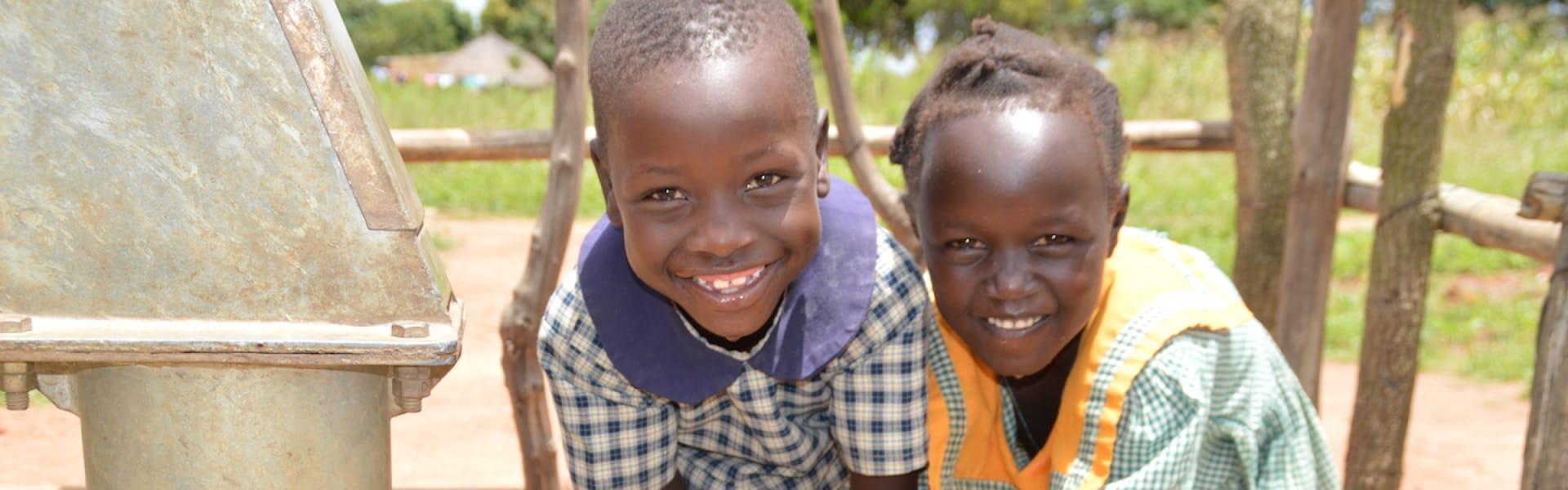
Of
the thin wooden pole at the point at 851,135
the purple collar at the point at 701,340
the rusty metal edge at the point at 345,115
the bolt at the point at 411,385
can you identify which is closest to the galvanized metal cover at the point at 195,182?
the rusty metal edge at the point at 345,115

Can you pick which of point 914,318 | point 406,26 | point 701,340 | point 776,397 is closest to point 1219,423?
point 914,318

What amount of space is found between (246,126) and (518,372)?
2048mm

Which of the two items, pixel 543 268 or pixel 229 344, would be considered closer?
pixel 229 344

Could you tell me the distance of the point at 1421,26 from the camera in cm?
299

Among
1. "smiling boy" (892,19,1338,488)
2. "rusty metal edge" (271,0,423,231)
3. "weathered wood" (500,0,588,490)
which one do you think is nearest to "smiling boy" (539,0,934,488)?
"smiling boy" (892,19,1338,488)

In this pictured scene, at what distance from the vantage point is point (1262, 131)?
11.6 ft

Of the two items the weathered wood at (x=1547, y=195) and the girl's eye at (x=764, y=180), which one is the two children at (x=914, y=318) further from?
the weathered wood at (x=1547, y=195)

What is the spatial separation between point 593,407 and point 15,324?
33.7 inches

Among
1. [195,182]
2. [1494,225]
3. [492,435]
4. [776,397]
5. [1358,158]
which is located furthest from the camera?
[1358,158]

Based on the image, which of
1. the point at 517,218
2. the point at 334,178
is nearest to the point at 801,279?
the point at 334,178

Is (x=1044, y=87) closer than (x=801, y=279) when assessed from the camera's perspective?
No

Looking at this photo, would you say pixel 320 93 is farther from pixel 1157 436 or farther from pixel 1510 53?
pixel 1510 53

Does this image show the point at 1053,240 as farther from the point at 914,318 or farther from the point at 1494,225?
the point at 1494,225

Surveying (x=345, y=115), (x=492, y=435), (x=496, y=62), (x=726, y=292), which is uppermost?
(x=345, y=115)
